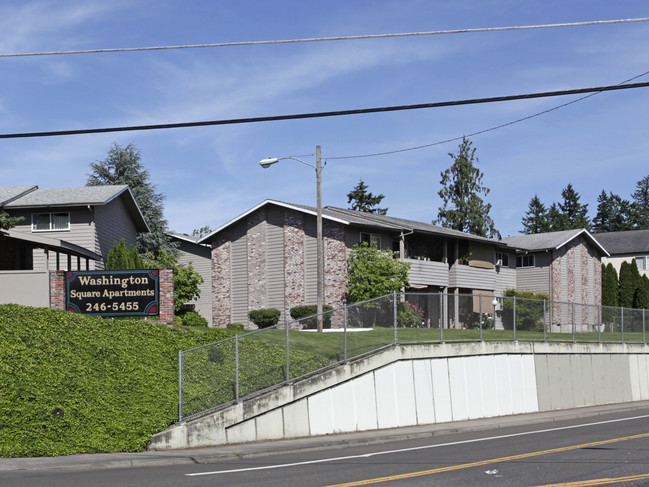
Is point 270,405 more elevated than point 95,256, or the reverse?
point 95,256

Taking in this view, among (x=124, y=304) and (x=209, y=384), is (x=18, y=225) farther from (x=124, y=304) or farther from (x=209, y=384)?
(x=209, y=384)

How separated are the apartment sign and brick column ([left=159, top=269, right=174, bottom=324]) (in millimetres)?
142

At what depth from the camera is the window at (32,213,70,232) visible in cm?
3984

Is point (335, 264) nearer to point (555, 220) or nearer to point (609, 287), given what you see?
point (609, 287)

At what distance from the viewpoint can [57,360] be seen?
64.2 feet

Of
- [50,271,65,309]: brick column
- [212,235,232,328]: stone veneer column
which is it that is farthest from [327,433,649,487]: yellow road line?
[212,235,232,328]: stone veneer column

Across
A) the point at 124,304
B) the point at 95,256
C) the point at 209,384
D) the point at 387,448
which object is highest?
the point at 95,256

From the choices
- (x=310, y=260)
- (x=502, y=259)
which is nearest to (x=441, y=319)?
(x=310, y=260)

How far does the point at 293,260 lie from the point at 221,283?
5488 mm

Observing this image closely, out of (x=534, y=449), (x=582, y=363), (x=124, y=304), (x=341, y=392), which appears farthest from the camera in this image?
(x=582, y=363)

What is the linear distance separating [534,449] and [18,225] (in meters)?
31.3

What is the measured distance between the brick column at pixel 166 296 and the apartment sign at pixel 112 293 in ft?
0.47

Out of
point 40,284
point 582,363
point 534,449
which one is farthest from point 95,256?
point 534,449

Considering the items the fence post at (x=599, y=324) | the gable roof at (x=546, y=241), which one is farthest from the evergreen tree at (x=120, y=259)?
the gable roof at (x=546, y=241)
